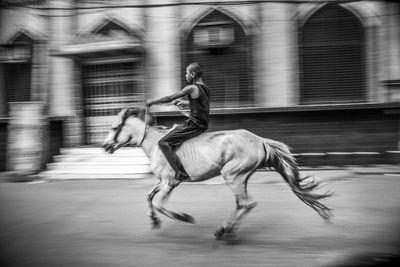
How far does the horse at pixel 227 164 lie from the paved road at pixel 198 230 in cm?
36

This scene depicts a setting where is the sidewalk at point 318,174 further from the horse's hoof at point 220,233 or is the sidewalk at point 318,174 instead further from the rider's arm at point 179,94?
the rider's arm at point 179,94

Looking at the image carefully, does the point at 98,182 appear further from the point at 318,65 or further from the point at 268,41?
the point at 318,65

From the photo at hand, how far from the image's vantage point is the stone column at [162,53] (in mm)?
11727

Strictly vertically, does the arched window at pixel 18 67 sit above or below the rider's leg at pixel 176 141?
above

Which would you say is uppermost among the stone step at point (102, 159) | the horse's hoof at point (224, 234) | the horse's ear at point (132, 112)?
the horse's ear at point (132, 112)

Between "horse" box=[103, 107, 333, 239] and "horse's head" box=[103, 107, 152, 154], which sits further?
"horse's head" box=[103, 107, 152, 154]

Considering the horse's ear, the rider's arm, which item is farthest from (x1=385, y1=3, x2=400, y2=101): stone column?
the horse's ear

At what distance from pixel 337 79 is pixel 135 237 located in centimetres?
809

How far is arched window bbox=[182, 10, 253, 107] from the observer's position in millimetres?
11648

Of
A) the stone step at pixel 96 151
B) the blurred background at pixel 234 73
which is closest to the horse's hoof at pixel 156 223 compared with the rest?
the stone step at pixel 96 151

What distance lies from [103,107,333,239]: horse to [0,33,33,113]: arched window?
29.8 feet

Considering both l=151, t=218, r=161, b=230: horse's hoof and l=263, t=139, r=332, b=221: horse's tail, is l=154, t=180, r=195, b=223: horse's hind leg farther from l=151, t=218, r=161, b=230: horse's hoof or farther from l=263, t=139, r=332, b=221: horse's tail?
l=263, t=139, r=332, b=221: horse's tail

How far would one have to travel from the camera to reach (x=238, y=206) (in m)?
4.93

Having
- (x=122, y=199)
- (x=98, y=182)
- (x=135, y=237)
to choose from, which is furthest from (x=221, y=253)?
(x=98, y=182)
